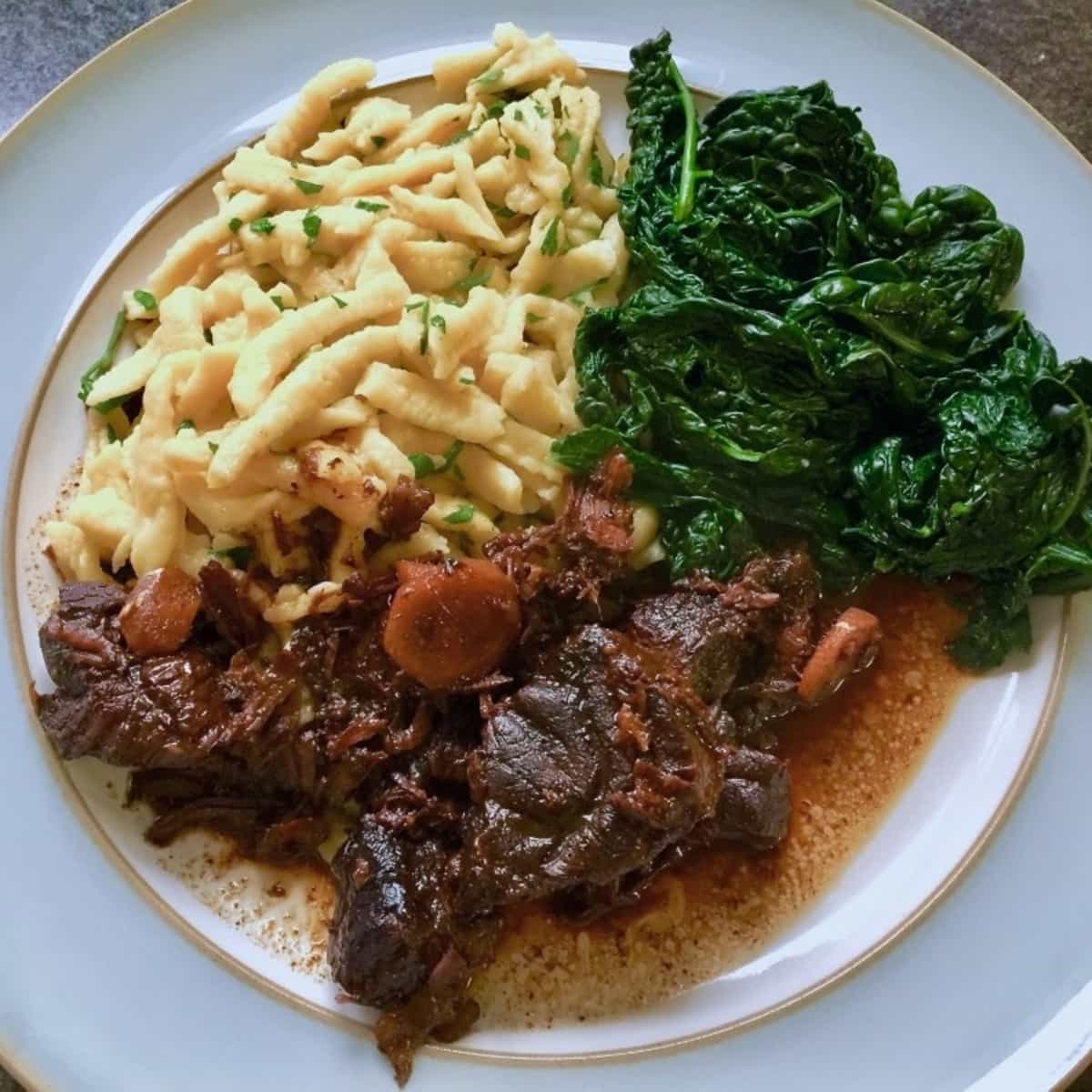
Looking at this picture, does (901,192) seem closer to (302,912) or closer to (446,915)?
(446,915)

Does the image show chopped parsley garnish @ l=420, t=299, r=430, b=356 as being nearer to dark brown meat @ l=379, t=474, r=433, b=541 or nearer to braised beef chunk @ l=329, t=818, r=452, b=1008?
dark brown meat @ l=379, t=474, r=433, b=541

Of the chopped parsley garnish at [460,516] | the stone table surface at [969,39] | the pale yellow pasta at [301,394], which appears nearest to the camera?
the pale yellow pasta at [301,394]

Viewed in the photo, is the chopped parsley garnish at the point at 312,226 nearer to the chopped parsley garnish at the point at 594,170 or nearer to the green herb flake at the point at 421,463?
the green herb flake at the point at 421,463

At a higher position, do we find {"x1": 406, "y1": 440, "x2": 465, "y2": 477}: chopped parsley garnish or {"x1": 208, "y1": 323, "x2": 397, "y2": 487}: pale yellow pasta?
{"x1": 208, "y1": 323, "x2": 397, "y2": 487}: pale yellow pasta

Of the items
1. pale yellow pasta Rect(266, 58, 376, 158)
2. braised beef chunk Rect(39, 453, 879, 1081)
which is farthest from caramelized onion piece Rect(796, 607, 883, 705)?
pale yellow pasta Rect(266, 58, 376, 158)

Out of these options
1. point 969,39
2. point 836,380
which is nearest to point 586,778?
point 836,380

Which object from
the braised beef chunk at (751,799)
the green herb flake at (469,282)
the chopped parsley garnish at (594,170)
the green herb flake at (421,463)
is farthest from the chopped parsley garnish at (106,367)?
the braised beef chunk at (751,799)

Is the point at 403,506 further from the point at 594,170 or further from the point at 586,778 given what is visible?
the point at 594,170

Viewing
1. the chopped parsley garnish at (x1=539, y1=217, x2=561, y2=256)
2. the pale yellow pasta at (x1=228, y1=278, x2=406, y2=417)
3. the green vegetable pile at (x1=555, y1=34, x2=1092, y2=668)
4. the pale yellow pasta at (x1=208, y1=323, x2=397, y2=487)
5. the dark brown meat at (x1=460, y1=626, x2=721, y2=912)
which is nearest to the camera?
the dark brown meat at (x1=460, y1=626, x2=721, y2=912)
